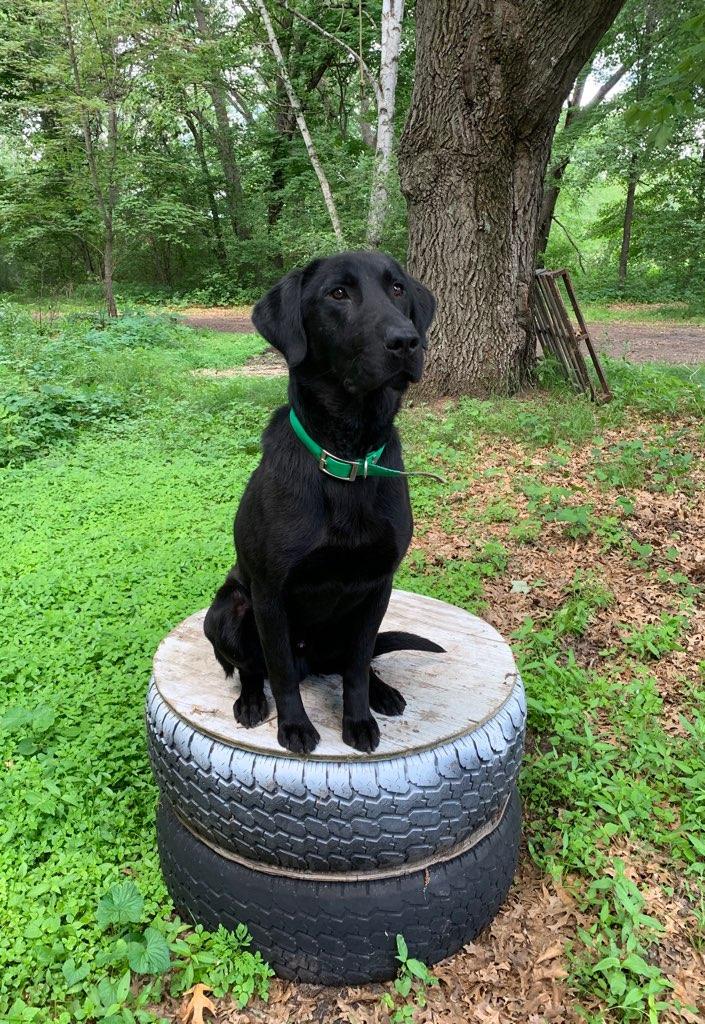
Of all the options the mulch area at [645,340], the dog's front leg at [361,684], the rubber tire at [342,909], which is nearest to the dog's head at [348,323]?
the dog's front leg at [361,684]

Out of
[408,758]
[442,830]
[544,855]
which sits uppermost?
[408,758]

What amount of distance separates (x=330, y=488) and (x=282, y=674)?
0.56 meters

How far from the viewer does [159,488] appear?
5.37m

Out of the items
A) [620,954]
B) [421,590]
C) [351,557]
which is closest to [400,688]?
[351,557]

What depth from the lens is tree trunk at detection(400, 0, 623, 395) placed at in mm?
4988

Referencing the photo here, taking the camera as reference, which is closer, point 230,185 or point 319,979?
point 319,979

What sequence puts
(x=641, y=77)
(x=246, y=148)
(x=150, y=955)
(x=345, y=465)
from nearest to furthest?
1. (x=345, y=465)
2. (x=150, y=955)
3. (x=641, y=77)
4. (x=246, y=148)

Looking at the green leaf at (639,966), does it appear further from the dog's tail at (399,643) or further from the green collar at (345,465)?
the green collar at (345,465)

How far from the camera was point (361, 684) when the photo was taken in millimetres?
1988

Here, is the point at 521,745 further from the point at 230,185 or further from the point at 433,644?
the point at 230,185

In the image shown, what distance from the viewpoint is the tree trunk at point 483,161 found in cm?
499

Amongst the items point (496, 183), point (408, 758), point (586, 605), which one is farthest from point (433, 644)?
point (496, 183)

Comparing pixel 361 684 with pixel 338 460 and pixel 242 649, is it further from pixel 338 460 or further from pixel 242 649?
pixel 338 460

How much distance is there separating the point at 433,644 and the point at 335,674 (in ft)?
1.21
